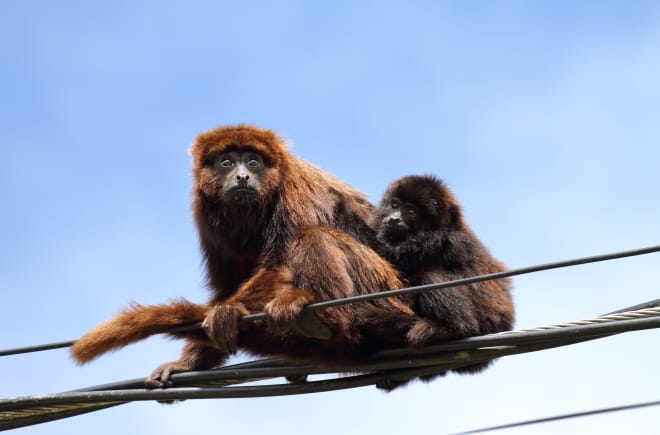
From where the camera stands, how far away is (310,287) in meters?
7.34

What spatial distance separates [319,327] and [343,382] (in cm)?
46

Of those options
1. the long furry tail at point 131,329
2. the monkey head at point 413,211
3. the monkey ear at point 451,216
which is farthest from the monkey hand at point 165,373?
the monkey ear at point 451,216

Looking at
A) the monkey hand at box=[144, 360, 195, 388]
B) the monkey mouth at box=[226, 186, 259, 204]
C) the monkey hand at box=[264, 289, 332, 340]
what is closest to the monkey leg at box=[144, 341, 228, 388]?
the monkey hand at box=[144, 360, 195, 388]

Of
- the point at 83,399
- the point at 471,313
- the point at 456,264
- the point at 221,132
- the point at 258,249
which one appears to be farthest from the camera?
the point at 221,132

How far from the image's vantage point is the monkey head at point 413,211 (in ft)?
28.5

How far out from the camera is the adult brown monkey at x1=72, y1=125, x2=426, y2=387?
7246 millimetres

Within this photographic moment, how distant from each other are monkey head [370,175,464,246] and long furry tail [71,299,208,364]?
2147 mm

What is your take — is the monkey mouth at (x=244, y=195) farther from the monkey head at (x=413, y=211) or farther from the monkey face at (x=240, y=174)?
the monkey head at (x=413, y=211)

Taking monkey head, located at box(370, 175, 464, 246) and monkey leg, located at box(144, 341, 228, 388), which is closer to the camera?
monkey leg, located at box(144, 341, 228, 388)

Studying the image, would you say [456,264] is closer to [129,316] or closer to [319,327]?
[319,327]

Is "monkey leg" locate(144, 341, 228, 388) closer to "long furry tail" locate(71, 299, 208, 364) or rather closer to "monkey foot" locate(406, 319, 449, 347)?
"long furry tail" locate(71, 299, 208, 364)

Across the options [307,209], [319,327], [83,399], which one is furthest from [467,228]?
[83,399]

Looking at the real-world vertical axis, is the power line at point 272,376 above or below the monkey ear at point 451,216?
below

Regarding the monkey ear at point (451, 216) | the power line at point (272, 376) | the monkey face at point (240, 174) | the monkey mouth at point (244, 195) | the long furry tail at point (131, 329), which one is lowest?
the power line at point (272, 376)
